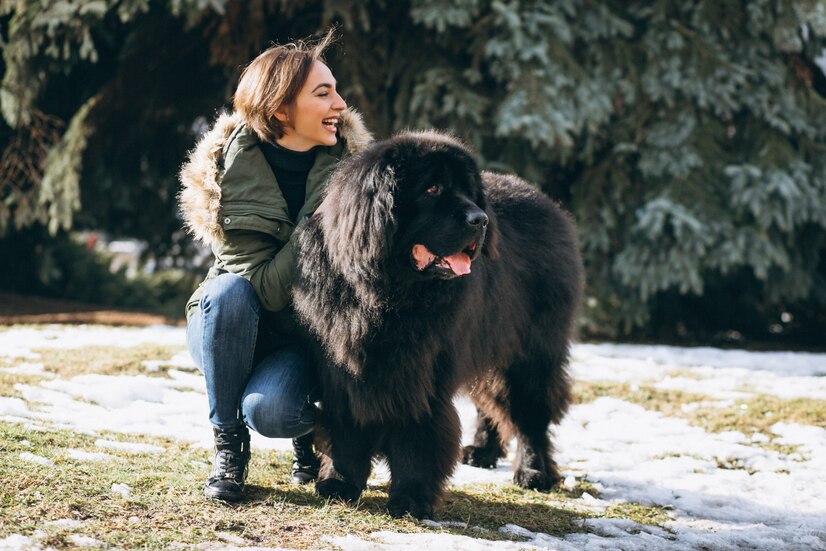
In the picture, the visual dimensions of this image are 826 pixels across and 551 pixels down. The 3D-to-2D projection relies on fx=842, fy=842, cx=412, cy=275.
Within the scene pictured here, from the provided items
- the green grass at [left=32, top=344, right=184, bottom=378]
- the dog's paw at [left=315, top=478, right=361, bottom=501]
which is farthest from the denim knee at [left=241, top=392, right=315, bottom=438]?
the green grass at [left=32, top=344, right=184, bottom=378]

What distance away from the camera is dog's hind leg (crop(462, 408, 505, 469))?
170 inches

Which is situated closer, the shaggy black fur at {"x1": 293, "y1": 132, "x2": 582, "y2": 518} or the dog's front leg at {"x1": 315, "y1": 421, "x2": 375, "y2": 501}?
the shaggy black fur at {"x1": 293, "y1": 132, "x2": 582, "y2": 518}

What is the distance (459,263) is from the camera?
117 inches

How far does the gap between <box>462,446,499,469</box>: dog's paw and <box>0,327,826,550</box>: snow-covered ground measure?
8 cm

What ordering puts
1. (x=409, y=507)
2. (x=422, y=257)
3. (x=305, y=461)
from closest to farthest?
(x=422, y=257), (x=409, y=507), (x=305, y=461)

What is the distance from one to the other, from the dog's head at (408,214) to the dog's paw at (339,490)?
85cm

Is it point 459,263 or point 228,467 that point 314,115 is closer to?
point 459,263

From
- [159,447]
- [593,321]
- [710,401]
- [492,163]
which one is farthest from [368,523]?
[593,321]

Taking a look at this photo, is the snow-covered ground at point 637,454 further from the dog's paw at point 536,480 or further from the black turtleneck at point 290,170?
the black turtleneck at point 290,170

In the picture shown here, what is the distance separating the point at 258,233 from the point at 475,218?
95 centimetres

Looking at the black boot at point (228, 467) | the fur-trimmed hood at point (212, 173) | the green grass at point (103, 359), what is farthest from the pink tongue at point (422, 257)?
the green grass at point (103, 359)

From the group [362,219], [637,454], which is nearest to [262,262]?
[362,219]

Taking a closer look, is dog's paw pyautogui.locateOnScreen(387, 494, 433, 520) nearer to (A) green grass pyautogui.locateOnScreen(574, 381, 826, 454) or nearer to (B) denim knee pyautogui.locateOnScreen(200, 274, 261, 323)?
(B) denim knee pyautogui.locateOnScreen(200, 274, 261, 323)

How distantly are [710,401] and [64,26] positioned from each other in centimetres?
637
